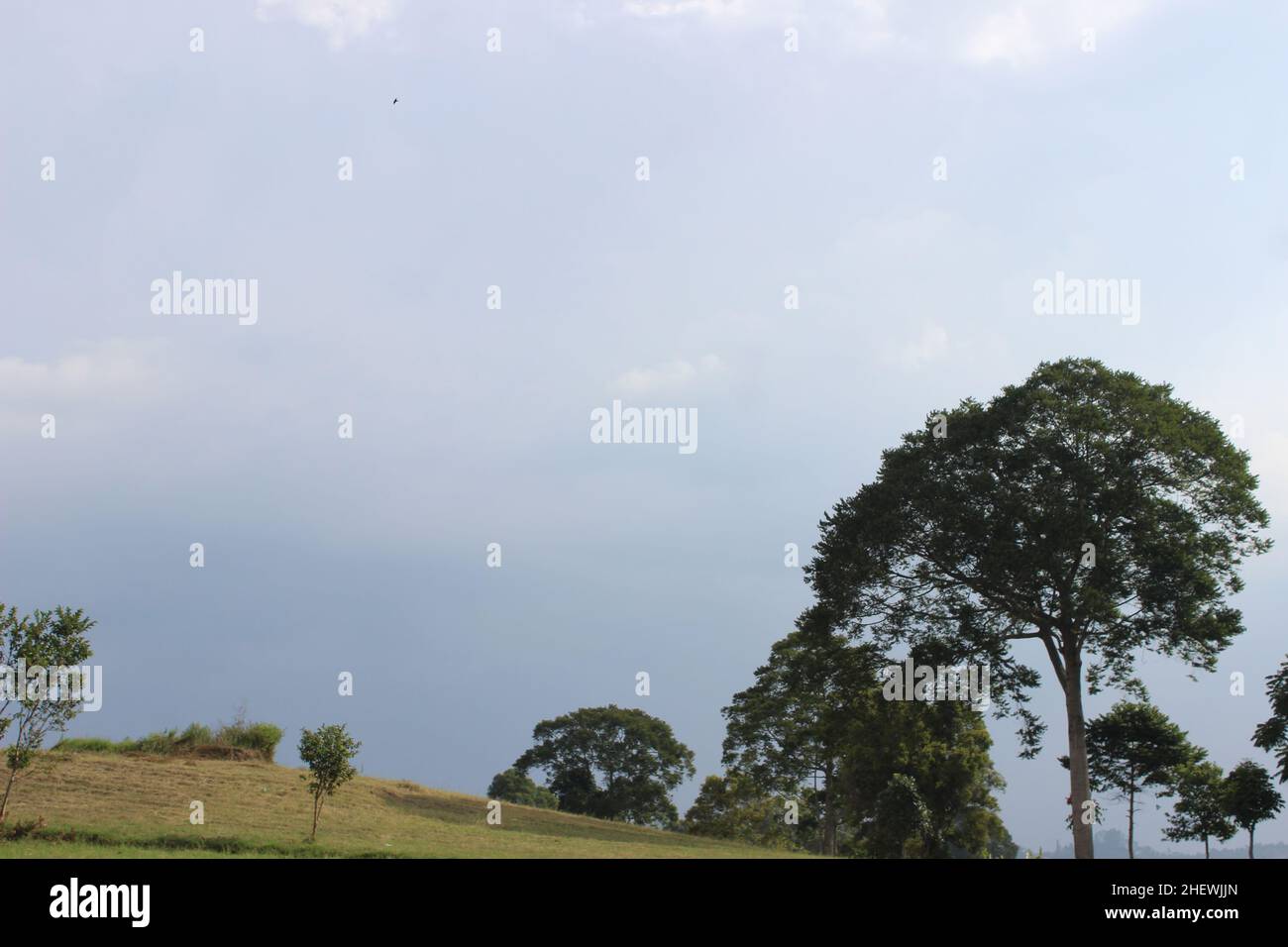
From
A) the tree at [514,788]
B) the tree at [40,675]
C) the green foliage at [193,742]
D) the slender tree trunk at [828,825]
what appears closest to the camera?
the tree at [40,675]

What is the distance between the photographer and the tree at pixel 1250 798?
1379 inches

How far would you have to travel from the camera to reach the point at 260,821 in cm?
2739

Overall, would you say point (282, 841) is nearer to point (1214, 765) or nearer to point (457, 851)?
point (457, 851)

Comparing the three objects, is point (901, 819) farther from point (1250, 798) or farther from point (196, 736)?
point (196, 736)

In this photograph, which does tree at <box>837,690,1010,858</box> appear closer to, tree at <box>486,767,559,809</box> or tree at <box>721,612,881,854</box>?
tree at <box>721,612,881,854</box>

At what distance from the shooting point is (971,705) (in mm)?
36688

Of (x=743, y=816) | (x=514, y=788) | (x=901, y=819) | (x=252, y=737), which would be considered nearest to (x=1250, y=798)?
(x=901, y=819)

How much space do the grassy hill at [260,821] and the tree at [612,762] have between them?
2391 cm

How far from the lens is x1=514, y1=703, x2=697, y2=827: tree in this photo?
2494 inches

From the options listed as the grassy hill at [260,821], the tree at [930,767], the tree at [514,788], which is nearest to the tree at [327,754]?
the grassy hill at [260,821]

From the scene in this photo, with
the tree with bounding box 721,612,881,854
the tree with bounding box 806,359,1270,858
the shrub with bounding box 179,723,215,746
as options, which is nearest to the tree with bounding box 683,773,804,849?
the tree with bounding box 721,612,881,854

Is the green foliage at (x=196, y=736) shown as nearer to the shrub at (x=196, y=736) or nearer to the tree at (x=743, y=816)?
the shrub at (x=196, y=736)

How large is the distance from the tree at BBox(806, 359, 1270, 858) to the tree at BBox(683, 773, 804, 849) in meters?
19.9
